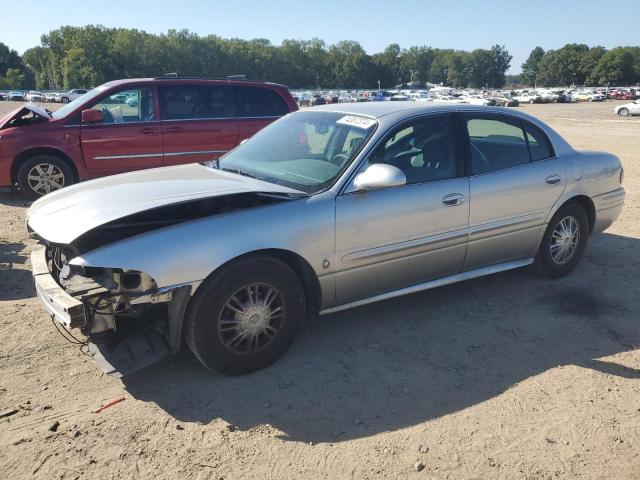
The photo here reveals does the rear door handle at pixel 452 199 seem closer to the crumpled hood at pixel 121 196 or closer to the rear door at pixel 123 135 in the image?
the crumpled hood at pixel 121 196

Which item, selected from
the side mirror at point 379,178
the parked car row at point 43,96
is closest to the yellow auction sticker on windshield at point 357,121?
the side mirror at point 379,178

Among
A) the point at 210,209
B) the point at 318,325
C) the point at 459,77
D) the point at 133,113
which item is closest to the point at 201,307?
the point at 210,209

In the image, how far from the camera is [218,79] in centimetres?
859

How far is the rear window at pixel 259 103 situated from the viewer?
8.70 m

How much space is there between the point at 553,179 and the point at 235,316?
10.2 ft

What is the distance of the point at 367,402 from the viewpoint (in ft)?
10.4

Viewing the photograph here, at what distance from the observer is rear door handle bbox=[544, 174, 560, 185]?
15.4 ft

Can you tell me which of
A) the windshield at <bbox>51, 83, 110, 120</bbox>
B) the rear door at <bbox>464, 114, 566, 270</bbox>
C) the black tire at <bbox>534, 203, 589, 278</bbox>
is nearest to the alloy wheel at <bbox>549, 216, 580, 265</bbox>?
the black tire at <bbox>534, 203, 589, 278</bbox>

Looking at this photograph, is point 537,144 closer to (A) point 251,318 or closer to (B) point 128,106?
(A) point 251,318

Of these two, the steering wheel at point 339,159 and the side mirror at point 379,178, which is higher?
the steering wheel at point 339,159

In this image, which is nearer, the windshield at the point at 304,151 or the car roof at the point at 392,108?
the windshield at the point at 304,151

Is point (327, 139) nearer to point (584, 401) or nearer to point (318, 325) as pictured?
point (318, 325)

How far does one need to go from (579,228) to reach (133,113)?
20.4ft

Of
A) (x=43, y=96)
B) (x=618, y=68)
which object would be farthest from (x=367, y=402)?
(x=618, y=68)
